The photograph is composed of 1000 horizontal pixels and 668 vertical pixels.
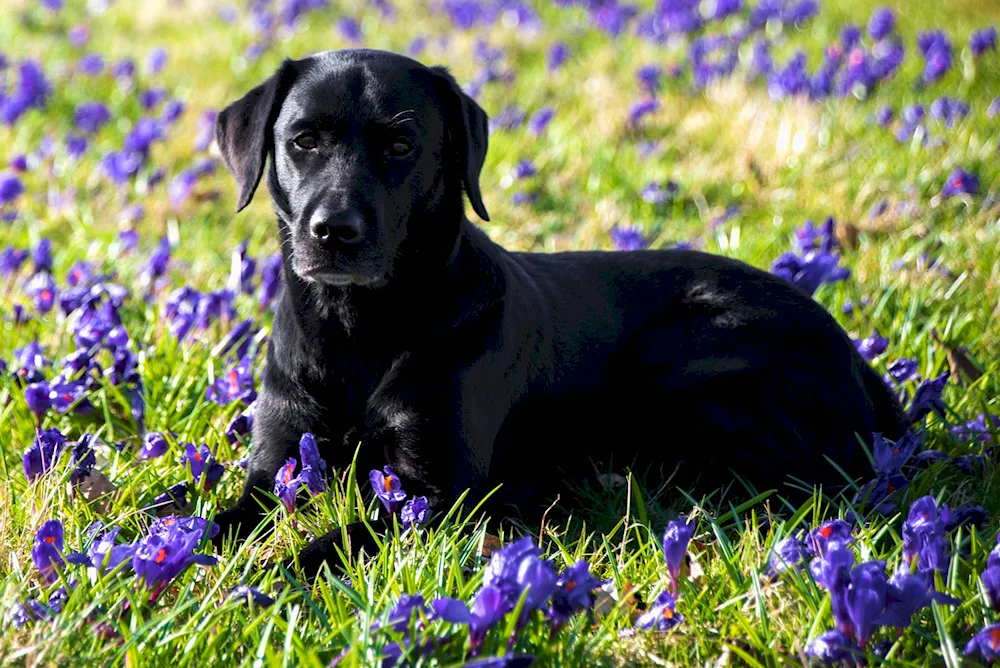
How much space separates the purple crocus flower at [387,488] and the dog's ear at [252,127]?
2.92 ft

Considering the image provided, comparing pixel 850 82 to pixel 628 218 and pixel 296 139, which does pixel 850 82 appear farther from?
pixel 296 139

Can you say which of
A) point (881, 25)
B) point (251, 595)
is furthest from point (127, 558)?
point (881, 25)

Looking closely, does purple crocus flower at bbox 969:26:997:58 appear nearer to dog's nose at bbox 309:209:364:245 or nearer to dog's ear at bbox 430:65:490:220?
dog's ear at bbox 430:65:490:220

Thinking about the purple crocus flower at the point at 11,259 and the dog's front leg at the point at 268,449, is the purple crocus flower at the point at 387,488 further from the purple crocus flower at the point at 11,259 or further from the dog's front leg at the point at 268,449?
the purple crocus flower at the point at 11,259

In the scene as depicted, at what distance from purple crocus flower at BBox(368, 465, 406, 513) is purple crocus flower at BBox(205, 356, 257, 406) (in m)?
0.91

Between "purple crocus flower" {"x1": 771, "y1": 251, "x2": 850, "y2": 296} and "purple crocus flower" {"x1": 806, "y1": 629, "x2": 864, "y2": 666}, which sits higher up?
"purple crocus flower" {"x1": 771, "y1": 251, "x2": 850, "y2": 296}

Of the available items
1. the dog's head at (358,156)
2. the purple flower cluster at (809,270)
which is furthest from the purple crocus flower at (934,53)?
the dog's head at (358,156)

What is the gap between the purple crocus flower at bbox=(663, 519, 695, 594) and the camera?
7.06 ft

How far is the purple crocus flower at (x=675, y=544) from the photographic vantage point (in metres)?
2.15

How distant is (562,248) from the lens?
205 inches

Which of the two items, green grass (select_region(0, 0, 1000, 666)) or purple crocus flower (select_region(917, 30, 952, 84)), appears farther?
purple crocus flower (select_region(917, 30, 952, 84))

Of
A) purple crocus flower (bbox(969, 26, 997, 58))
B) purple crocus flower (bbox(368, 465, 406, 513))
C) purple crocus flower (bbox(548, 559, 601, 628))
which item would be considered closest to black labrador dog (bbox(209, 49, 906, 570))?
purple crocus flower (bbox(368, 465, 406, 513))

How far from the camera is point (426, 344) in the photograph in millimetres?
2916

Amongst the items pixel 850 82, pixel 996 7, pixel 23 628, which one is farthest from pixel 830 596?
pixel 996 7
